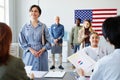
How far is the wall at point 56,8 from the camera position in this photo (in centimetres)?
833

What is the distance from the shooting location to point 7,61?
5.22 ft

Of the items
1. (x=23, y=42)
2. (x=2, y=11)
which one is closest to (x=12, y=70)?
(x=23, y=42)

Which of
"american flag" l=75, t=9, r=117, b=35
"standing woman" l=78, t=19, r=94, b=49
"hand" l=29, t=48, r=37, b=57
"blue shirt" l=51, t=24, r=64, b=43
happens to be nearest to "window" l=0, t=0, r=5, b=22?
"blue shirt" l=51, t=24, r=64, b=43

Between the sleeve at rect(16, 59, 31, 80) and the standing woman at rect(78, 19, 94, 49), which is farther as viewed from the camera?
the standing woman at rect(78, 19, 94, 49)

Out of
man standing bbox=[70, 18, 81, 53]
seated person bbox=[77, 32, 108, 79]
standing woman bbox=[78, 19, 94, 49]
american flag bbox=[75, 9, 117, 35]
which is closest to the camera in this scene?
seated person bbox=[77, 32, 108, 79]

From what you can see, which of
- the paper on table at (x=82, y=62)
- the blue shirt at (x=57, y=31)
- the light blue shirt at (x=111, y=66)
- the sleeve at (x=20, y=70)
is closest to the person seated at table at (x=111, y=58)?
the light blue shirt at (x=111, y=66)

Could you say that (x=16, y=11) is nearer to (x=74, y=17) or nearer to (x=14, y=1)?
(x=14, y=1)

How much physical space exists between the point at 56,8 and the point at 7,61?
698 cm

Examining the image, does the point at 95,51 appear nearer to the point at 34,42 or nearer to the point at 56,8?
the point at 34,42

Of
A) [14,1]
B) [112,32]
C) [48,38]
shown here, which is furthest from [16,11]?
[112,32]

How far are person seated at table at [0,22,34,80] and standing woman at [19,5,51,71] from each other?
4.62ft

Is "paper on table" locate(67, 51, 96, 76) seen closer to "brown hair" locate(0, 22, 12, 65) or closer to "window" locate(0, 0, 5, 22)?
"brown hair" locate(0, 22, 12, 65)

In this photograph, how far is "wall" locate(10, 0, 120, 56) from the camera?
833 centimetres

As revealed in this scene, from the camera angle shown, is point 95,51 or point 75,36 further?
point 75,36
